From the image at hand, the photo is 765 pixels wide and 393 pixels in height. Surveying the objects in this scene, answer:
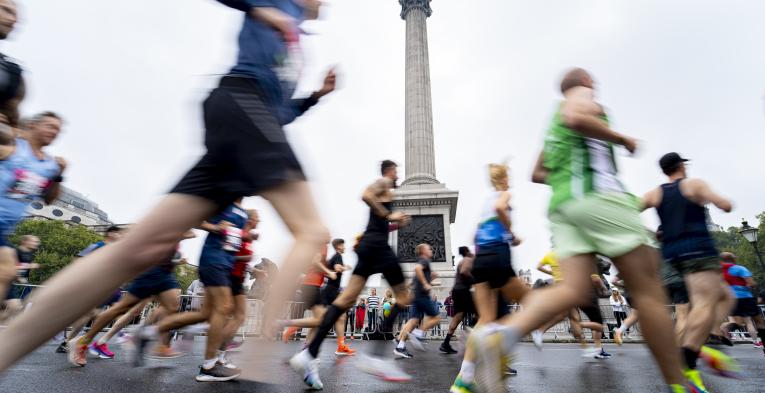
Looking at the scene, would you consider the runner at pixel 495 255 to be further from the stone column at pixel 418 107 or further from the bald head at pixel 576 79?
the stone column at pixel 418 107

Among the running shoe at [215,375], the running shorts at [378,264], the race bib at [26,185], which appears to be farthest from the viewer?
the running shorts at [378,264]

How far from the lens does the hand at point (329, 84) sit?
7.72 feet

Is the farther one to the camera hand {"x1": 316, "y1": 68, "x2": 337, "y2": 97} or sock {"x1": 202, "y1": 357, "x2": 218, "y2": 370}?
sock {"x1": 202, "y1": 357, "x2": 218, "y2": 370}

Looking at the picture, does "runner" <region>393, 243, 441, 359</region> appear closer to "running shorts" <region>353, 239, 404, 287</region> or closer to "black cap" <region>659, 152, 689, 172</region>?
"running shorts" <region>353, 239, 404, 287</region>

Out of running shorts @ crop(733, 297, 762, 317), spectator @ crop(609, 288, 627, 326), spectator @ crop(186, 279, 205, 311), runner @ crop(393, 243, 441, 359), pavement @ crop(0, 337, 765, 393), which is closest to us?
pavement @ crop(0, 337, 765, 393)

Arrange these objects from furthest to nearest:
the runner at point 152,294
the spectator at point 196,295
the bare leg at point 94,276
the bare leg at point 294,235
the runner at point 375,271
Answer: the spectator at point 196,295 < the runner at point 152,294 < the runner at point 375,271 < the bare leg at point 294,235 < the bare leg at point 94,276

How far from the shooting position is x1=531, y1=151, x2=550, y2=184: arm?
9.74 ft

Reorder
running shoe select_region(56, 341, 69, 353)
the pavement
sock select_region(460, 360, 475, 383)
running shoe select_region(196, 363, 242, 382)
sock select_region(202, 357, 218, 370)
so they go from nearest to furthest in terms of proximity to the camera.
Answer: sock select_region(460, 360, 475, 383)
the pavement
running shoe select_region(196, 363, 242, 382)
sock select_region(202, 357, 218, 370)
running shoe select_region(56, 341, 69, 353)

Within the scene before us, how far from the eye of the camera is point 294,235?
65.8 inches

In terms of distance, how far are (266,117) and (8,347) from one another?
1084mm

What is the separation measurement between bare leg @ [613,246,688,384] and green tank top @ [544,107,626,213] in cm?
38

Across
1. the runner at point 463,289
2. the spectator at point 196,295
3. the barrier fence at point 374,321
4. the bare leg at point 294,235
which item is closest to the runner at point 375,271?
the bare leg at point 294,235

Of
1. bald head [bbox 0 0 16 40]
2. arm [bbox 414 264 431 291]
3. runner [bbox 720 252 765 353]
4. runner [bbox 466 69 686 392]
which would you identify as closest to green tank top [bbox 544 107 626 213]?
runner [bbox 466 69 686 392]

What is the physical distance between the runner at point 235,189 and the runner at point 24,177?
165 centimetres
